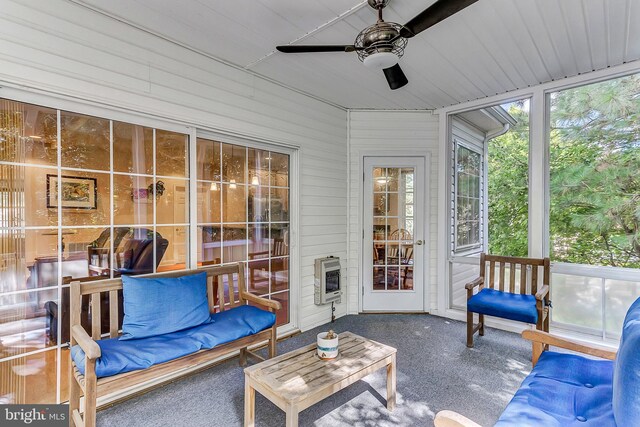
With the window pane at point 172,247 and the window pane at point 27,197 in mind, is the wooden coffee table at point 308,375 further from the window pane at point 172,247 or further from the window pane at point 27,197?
the window pane at point 27,197

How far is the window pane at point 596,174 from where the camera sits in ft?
9.92

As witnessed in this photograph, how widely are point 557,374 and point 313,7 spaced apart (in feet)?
8.90

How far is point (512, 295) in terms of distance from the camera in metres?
3.27

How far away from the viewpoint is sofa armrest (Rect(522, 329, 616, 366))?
1.82 meters

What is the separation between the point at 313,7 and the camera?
223 cm

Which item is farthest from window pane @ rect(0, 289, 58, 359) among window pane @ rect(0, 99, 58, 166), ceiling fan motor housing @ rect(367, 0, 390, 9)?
ceiling fan motor housing @ rect(367, 0, 390, 9)

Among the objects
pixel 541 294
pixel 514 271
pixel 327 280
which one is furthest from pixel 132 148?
pixel 514 271

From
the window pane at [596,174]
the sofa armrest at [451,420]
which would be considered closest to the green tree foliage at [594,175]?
the window pane at [596,174]

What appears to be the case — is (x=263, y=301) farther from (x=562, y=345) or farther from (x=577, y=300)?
(x=577, y=300)

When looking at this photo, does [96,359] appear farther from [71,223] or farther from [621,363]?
[621,363]

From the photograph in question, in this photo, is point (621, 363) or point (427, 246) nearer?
point (621, 363)

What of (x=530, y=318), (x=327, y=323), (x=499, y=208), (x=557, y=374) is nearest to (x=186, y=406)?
(x=327, y=323)

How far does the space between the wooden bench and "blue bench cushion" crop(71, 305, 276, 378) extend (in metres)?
0.06

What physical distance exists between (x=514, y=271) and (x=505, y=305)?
637 millimetres
